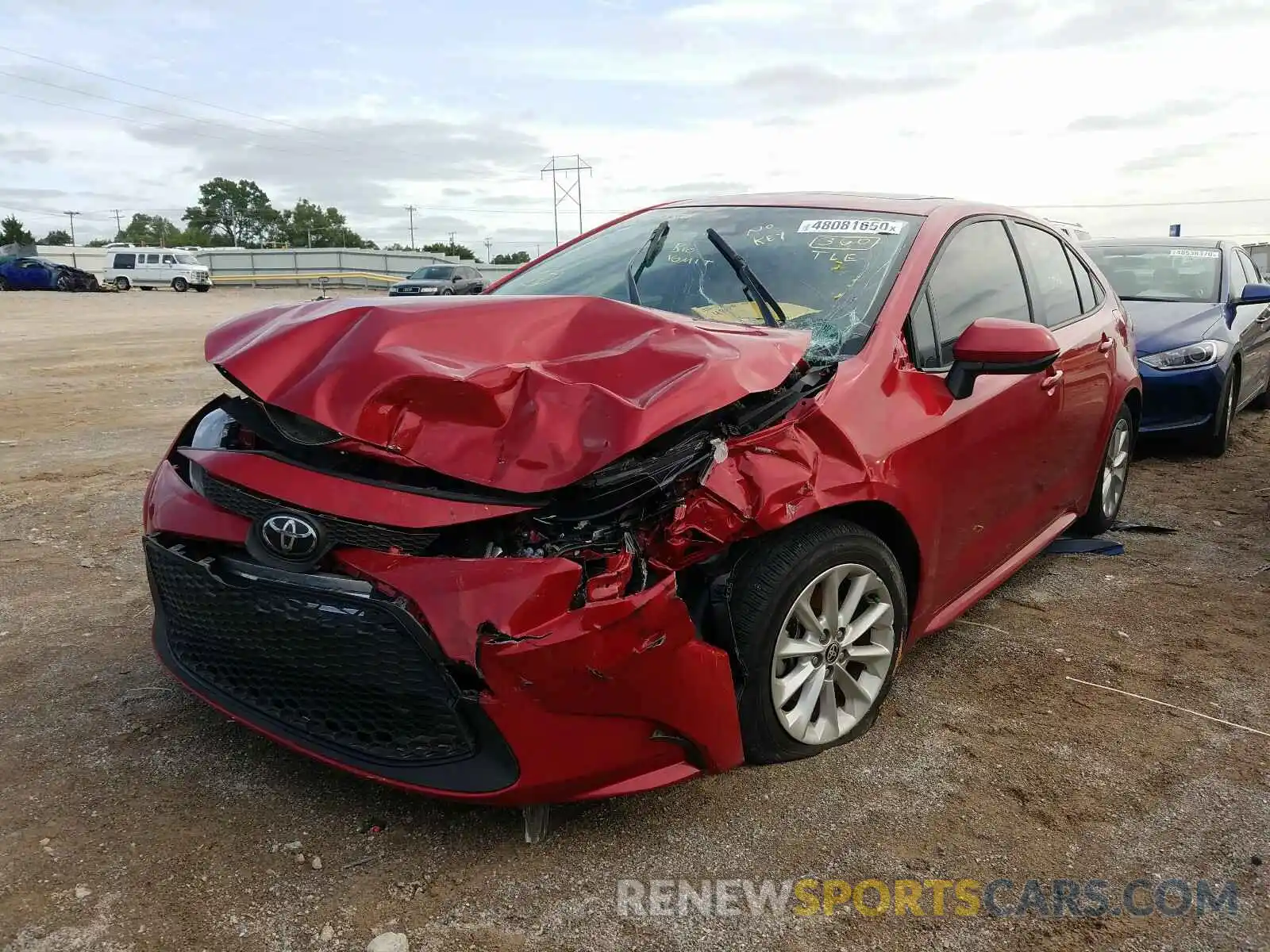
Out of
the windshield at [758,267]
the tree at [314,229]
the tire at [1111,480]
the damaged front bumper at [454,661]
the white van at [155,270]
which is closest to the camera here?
the damaged front bumper at [454,661]

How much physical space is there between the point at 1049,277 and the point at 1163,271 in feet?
14.0

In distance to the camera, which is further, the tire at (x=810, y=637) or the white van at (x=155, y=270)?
the white van at (x=155, y=270)

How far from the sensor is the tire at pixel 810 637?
93.4 inches

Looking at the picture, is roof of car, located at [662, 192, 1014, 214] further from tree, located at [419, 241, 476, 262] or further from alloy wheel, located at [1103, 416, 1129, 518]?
tree, located at [419, 241, 476, 262]

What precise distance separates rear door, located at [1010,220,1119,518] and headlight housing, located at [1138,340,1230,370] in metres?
2.33

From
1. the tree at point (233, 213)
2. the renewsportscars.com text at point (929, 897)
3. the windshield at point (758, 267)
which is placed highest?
the tree at point (233, 213)

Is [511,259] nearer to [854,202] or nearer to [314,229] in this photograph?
[314,229]

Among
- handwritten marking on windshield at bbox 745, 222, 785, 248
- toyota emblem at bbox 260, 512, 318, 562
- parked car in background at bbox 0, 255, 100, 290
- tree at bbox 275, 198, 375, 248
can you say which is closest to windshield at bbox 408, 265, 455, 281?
parked car in background at bbox 0, 255, 100, 290

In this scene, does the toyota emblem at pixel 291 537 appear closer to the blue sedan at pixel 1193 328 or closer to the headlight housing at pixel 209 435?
the headlight housing at pixel 209 435

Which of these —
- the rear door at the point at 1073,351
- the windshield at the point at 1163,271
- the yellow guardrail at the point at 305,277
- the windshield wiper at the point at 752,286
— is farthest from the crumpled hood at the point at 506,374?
the yellow guardrail at the point at 305,277

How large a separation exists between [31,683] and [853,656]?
2587 millimetres

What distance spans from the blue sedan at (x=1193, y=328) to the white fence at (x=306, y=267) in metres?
41.7

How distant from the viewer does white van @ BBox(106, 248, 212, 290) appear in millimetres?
39625

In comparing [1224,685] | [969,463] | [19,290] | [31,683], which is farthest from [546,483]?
[19,290]
